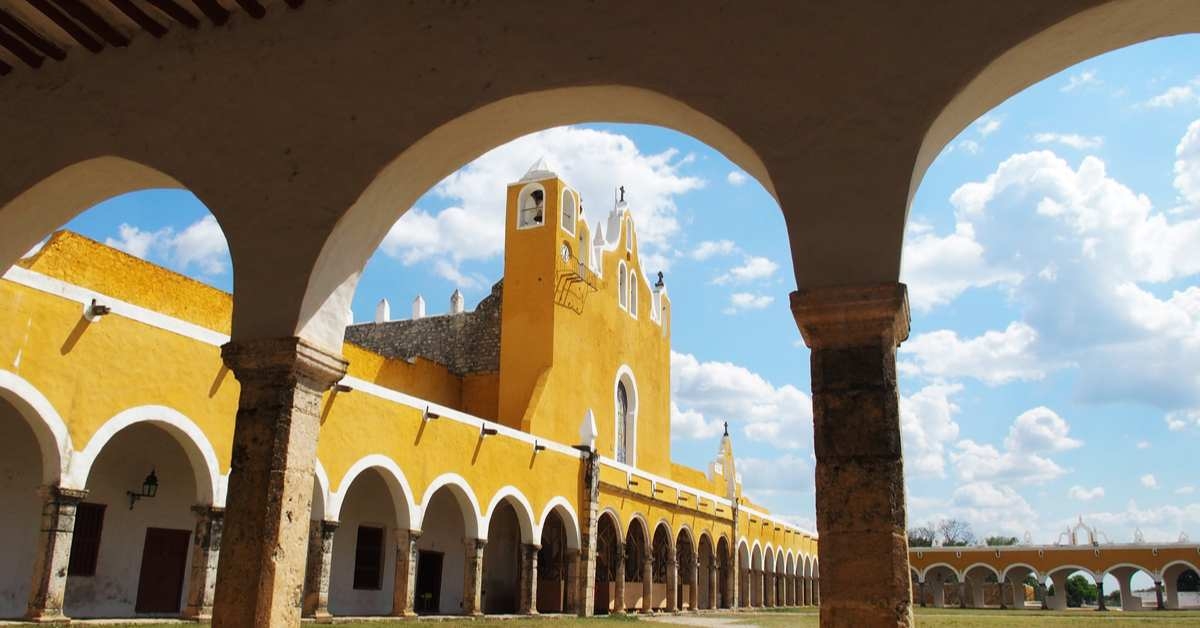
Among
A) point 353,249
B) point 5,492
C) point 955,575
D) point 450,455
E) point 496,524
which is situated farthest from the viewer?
point 955,575

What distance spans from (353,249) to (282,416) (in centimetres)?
92

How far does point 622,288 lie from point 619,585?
7868mm

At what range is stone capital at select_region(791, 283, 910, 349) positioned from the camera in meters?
3.51

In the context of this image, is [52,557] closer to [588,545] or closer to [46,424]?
[46,424]

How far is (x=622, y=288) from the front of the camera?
2527 centimetres

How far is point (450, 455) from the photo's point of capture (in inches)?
613

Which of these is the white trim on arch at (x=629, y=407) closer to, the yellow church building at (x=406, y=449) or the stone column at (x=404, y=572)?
the yellow church building at (x=406, y=449)

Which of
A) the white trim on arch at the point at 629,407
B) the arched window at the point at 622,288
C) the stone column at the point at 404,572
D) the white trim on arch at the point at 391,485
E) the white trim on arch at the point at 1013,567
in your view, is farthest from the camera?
the white trim on arch at the point at 1013,567

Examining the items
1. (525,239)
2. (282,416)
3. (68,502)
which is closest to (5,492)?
(68,502)

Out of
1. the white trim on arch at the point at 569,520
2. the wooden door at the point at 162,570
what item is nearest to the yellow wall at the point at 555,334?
the white trim on arch at the point at 569,520

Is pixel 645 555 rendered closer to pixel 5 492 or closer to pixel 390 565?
pixel 390 565

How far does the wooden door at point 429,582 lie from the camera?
17.3 metres

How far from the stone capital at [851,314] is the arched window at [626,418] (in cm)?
2059

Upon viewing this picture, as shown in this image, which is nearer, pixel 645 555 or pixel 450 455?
pixel 450 455
